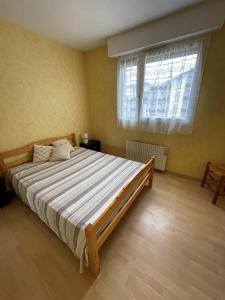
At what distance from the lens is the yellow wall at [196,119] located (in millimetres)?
2057

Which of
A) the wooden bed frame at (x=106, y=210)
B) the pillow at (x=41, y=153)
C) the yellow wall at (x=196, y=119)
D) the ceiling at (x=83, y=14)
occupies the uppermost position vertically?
the ceiling at (x=83, y=14)

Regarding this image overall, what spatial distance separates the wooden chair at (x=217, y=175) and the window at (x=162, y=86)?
72cm

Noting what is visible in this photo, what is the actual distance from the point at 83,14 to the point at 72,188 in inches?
93.2

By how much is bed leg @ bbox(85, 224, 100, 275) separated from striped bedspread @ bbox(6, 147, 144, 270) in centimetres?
7

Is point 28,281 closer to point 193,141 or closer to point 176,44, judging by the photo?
point 193,141

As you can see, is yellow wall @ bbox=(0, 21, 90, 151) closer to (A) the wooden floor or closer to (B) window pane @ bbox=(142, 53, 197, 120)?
(A) the wooden floor

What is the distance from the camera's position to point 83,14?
1.88 metres

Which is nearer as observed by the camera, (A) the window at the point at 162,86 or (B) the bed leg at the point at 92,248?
Answer: (B) the bed leg at the point at 92,248

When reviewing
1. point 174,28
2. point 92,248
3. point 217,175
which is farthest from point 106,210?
point 174,28

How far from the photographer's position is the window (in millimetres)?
2109

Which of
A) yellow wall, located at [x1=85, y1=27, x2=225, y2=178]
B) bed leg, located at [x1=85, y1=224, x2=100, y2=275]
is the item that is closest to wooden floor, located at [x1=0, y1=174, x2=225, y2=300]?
bed leg, located at [x1=85, y1=224, x2=100, y2=275]

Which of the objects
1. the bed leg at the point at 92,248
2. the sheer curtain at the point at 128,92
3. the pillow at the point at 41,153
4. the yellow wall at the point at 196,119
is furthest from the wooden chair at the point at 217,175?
the pillow at the point at 41,153

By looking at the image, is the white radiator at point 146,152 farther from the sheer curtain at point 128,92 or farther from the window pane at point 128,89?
the window pane at point 128,89

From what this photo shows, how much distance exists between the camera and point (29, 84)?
2371 millimetres
